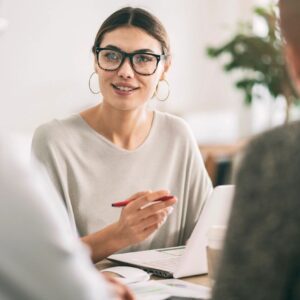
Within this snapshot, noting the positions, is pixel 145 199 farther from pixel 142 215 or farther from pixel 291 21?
pixel 291 21

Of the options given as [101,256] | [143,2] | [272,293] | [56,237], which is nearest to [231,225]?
[272,293]

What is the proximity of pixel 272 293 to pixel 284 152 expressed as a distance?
0.21 m

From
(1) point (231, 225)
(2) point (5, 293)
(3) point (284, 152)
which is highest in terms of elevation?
(3) point (284, 152)

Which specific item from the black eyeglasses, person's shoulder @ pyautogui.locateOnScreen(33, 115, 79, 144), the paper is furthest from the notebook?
the black eyeglasses

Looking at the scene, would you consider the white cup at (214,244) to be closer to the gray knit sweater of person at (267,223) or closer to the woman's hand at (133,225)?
the woman's hand at (133,225)

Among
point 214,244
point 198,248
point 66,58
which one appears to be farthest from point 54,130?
point 66,58

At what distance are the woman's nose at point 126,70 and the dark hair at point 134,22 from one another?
0.13 m

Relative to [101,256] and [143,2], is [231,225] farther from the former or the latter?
[143,2]

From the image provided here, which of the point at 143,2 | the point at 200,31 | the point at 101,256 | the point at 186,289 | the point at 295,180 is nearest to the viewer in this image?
the point at 295,180

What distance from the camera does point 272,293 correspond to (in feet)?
3.62

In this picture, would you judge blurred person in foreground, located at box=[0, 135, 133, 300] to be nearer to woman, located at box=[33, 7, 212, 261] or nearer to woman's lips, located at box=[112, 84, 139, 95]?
woman, located at box=[33, 7, 212, 261]

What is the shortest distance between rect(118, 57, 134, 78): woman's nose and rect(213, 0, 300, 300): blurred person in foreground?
157 centimetres

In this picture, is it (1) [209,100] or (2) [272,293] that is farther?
(1) [209,100]

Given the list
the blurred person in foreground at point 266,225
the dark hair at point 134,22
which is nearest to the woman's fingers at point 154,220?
the dark hair at point 134,22
